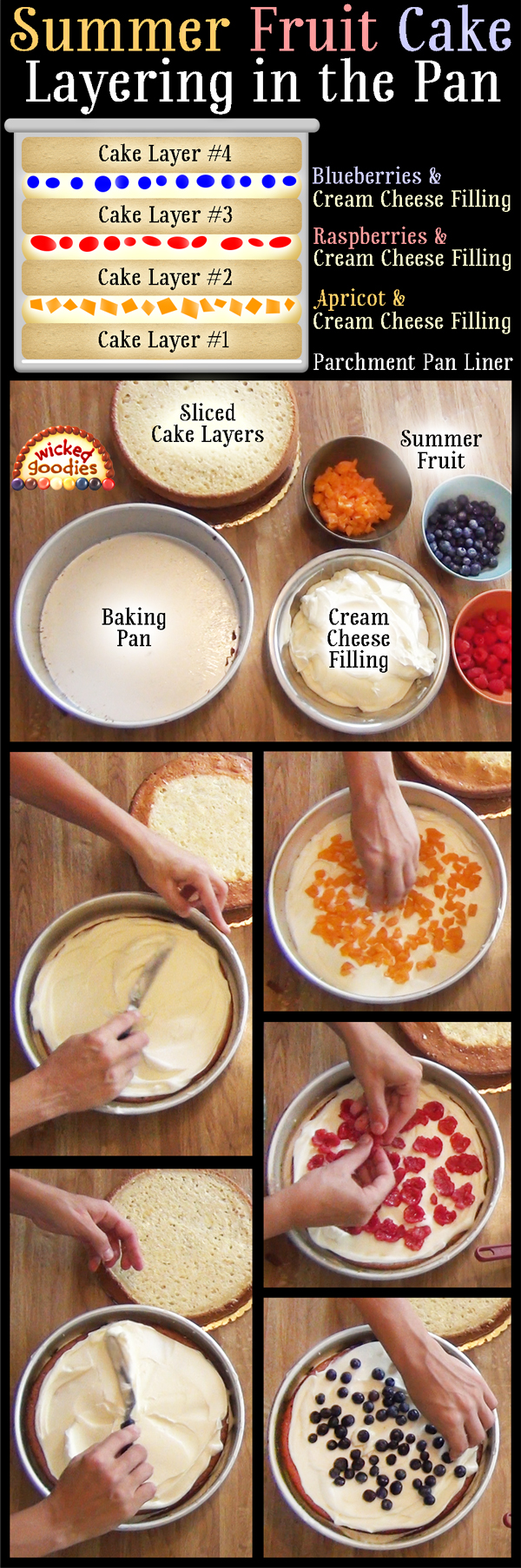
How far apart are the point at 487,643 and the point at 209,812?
696 mm

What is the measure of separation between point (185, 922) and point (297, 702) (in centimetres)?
52

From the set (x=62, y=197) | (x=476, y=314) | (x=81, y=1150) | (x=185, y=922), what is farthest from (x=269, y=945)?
(x=62, y=197)

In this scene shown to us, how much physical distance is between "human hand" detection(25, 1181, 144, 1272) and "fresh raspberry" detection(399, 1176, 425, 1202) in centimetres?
57

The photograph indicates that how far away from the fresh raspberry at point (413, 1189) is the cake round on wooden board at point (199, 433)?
1.47m

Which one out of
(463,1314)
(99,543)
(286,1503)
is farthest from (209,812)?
(286,1503)

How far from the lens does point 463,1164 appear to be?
278 centimetres

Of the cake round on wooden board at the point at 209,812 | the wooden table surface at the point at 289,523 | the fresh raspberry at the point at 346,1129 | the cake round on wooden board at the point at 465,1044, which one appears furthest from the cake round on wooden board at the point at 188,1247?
the wooden table surface at the point at 289,523

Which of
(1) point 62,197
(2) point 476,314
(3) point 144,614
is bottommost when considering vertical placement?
(3) point 144,614

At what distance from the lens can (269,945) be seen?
2795 mm

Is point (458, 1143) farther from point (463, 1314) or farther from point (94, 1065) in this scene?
point (94, 1065)

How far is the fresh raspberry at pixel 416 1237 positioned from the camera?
2758 millimetres

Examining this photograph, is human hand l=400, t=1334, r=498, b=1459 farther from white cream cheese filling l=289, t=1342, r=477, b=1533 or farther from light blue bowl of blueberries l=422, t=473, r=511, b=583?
light blue bowl of blueberries l=422, t=473, r=511, b=583

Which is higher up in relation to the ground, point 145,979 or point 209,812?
point 209,812

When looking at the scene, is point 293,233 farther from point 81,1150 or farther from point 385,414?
point 81,1150
